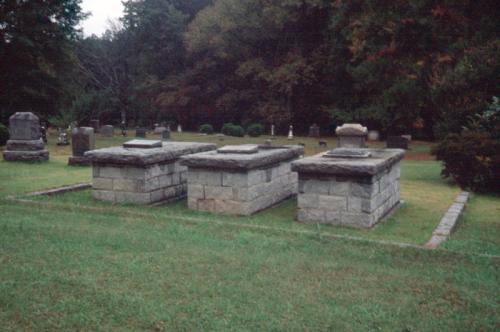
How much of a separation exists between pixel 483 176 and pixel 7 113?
24.8 metres

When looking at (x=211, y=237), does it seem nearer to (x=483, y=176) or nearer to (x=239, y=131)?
(x=483, y=176)

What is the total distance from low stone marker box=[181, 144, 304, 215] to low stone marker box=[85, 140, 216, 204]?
32.2 inches

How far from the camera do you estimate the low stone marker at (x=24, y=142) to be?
51.4 ft

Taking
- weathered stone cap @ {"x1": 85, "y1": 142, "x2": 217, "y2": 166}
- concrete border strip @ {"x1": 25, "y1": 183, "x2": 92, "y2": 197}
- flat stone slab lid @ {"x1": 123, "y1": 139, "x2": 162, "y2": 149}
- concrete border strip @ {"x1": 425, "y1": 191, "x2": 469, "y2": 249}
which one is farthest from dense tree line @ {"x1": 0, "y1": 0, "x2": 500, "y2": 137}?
concrete border strip @ {"x1": 25, "y1": 183, "x2": 92, "y2": 197}

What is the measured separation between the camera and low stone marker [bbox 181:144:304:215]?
813 cm

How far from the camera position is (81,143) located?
15.1 metres

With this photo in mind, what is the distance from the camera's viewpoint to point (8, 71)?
26469 mm

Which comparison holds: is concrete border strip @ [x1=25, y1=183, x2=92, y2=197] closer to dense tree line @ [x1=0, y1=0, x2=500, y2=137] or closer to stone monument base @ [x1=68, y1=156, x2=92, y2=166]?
stone monument base @ [x1=68, y1=156, x2=92, y2=166]

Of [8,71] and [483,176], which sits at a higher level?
[8,71]

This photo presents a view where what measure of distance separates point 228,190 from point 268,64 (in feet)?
94.5

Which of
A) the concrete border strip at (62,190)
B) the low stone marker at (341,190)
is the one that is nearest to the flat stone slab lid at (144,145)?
the concrete border strip at (62,190)

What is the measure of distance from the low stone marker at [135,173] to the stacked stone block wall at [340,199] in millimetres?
2791

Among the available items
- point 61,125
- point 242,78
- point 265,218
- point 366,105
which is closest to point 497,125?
point 265,218

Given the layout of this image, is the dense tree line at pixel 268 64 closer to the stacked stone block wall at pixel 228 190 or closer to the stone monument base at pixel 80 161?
the stacked stone block wall at pixel 228 190
